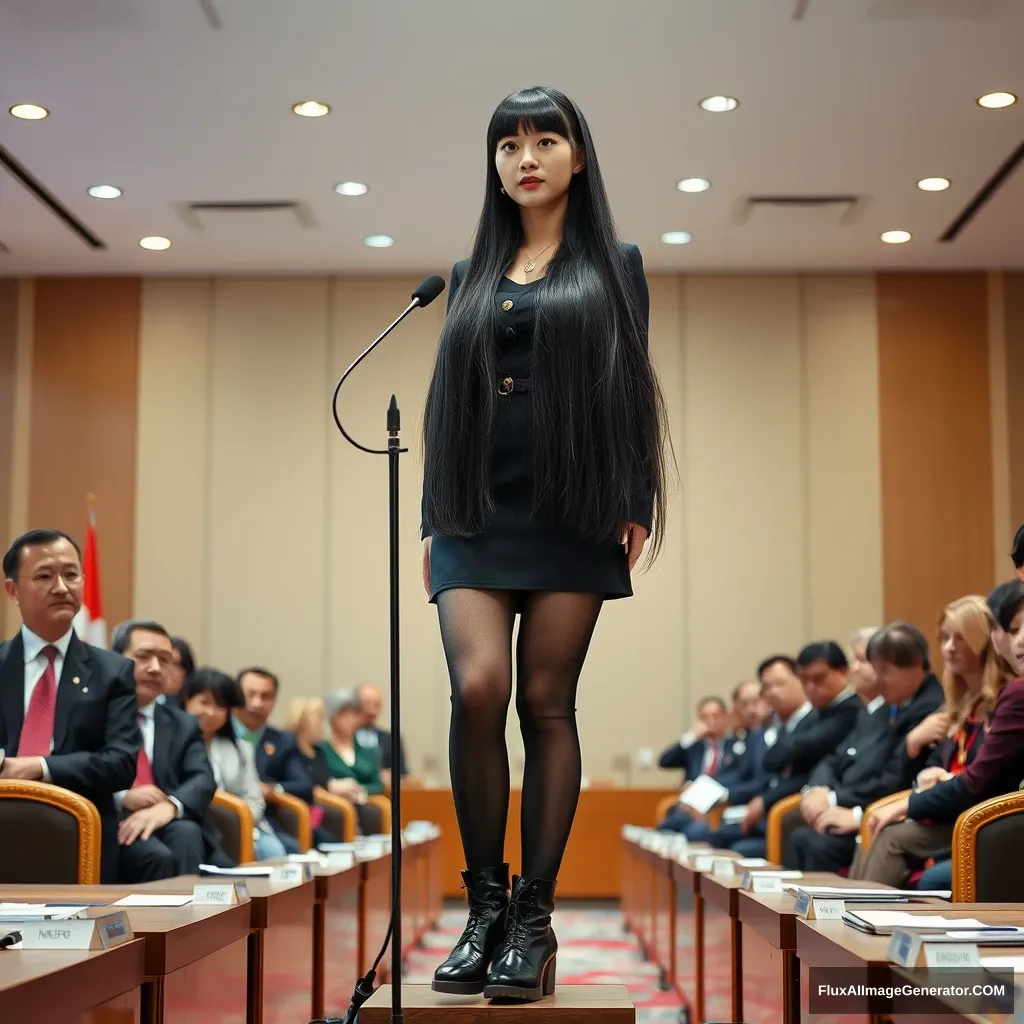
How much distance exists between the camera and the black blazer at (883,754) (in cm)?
459

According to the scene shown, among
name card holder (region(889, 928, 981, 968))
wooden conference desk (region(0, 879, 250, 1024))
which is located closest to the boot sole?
wooden conference desk (region(0, 879, 250, 1024))

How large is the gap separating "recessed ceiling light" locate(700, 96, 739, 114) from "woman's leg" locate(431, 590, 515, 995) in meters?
5.67

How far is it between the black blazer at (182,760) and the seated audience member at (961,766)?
1875 mm

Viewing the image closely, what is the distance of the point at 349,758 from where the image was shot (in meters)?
8.27

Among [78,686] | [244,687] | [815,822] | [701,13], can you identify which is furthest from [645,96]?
[78,686]

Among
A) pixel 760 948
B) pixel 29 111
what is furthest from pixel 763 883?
pixel 29 111

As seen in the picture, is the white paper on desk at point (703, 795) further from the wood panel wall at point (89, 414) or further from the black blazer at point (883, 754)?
the wood panel wall at point (89, 414)

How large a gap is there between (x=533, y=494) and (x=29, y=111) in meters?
6.14

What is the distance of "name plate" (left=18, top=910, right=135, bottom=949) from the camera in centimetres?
185

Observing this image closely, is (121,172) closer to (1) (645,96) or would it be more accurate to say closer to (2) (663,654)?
(1) (645,96)

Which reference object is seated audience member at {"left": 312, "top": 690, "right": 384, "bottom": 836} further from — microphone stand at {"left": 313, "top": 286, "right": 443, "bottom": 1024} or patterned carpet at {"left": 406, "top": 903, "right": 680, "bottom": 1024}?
microphone stand at {"left": 313, "top": 286, "right": 443, "bottom": 1024}

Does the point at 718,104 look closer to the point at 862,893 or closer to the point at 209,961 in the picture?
the point at 862,893

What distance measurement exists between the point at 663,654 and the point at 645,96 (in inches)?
163

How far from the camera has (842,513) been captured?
9969 millimetres
